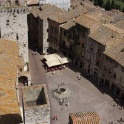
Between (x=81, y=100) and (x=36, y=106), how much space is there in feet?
100

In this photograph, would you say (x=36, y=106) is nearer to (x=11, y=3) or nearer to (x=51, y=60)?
(x=11, y=3)

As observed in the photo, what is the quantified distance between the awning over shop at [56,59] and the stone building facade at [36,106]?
112 feet

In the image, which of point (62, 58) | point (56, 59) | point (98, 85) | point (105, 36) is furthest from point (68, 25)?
point (98, 85)

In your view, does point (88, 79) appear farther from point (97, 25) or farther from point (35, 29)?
point (35, 29)

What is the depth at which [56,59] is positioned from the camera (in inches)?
2822

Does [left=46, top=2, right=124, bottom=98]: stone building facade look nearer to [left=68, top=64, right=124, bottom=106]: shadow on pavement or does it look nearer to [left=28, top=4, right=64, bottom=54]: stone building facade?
[left=68, top=64, right=124, bottom=106]: shadow on pavement

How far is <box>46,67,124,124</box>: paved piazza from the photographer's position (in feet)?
189

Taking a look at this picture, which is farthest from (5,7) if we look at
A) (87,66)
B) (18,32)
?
(87,66)

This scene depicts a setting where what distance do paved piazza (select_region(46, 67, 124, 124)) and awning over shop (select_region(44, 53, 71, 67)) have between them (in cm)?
238

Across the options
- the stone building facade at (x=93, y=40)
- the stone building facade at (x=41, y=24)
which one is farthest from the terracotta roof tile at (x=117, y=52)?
the stone building facade at (x=41, y=24)

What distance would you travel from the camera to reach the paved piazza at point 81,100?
57594mm

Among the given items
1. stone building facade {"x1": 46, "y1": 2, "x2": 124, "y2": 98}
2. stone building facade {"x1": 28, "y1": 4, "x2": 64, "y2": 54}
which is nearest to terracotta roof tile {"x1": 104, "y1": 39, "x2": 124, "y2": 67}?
stone building facade {"x1": 46, "y1": 2, "x2": 124, "y2": 98}

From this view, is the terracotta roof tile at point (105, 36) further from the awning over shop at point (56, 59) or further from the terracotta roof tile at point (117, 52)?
the awning over shop at point (56, 59)

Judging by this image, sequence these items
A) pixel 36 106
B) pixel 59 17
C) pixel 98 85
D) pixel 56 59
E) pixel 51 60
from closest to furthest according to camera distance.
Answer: pixel 36 106 → pixel 98 85 → pixel 51 60 → pixel 56 59 → pixel 59 17
